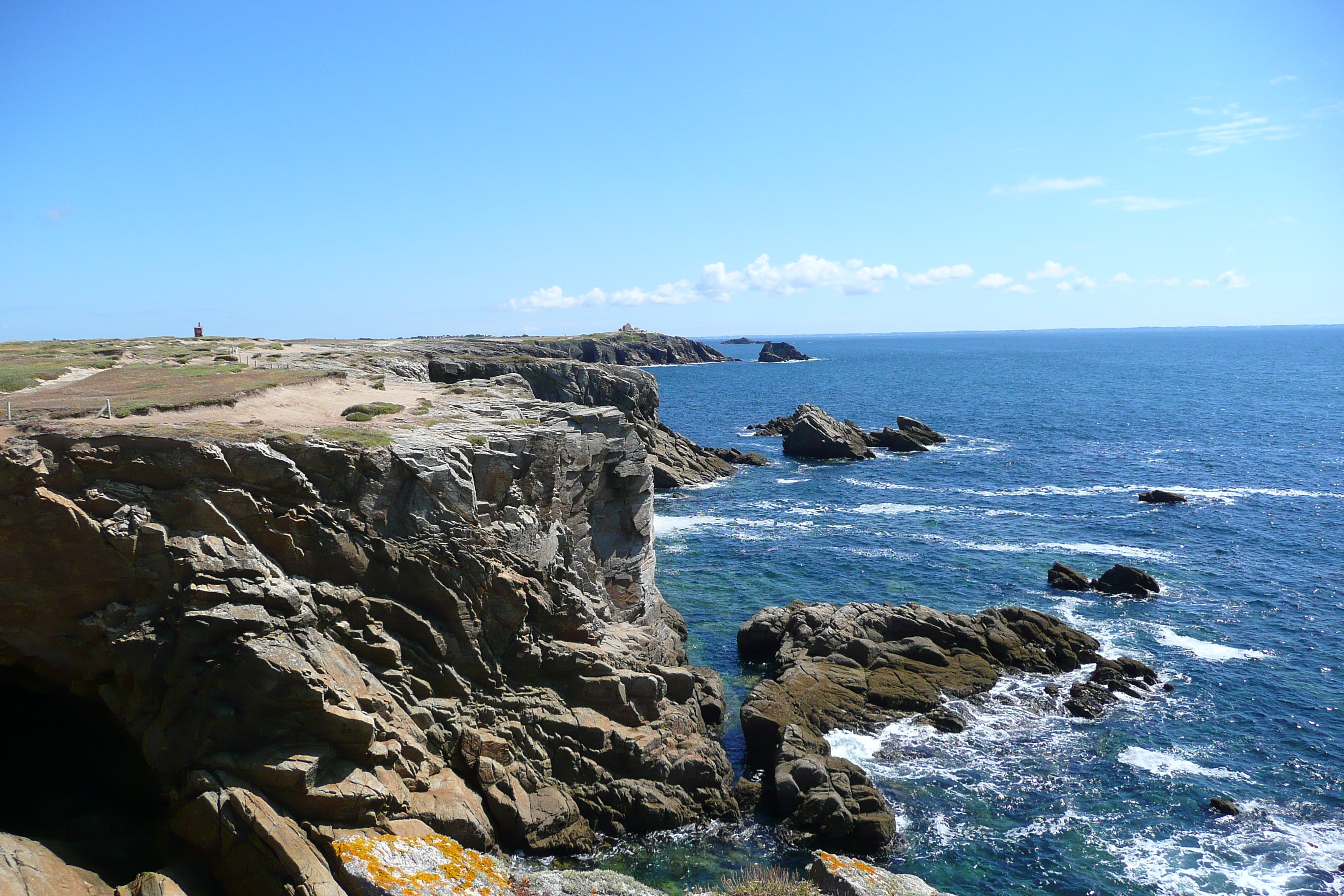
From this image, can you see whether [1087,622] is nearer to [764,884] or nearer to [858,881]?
[858,881]

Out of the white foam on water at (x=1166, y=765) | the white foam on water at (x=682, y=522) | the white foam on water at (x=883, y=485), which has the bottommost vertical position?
the white foam on water at (x=1166, y=765)

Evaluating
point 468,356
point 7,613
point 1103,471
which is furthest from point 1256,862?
point 468,356

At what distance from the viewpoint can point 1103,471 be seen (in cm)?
8094

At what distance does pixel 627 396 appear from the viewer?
3260 inches

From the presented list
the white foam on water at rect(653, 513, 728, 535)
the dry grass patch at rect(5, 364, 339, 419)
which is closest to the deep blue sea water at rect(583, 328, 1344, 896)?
the white foam on water at rect(653, 513, 728, 535)

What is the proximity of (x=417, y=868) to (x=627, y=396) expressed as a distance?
6573 centimetres

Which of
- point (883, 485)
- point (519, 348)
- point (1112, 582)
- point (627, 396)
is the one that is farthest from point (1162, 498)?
point (519, 348)

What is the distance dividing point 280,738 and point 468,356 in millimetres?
63224

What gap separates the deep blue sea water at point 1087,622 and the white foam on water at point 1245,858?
0.22 ft

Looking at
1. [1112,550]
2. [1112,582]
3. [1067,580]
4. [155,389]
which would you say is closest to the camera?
[155,389]

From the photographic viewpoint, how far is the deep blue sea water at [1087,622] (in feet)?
83.7

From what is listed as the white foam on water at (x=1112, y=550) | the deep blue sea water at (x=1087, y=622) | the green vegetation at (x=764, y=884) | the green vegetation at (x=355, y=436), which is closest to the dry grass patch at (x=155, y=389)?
the green vegetation at (x=355, y=436)

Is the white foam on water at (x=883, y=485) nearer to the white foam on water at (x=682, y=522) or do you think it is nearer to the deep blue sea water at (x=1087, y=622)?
the deep blue sea water at (x=1087, y=622)

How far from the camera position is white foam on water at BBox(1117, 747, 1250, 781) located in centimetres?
2975
